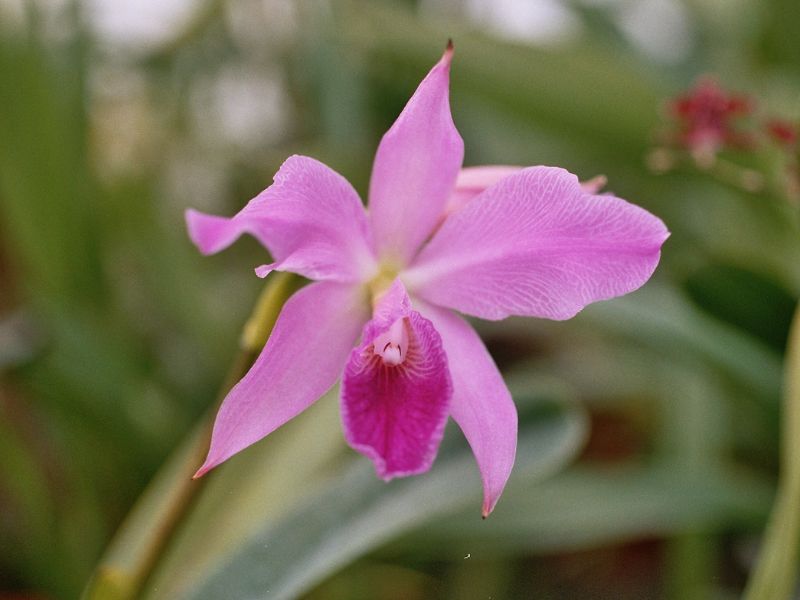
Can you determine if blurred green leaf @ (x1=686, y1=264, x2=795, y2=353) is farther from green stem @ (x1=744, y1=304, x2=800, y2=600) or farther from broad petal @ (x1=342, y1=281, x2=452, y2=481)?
broad petal @ (x1=342, y1=281, x2=452, y2=481)

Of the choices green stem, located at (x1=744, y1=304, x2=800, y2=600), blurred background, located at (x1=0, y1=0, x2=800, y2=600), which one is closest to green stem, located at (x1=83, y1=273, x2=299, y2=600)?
blurred background, located at (x1=0, y1=0, x2=800, y2=600)

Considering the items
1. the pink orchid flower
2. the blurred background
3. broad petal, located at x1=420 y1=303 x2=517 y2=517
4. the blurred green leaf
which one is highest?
the pink orchid flower

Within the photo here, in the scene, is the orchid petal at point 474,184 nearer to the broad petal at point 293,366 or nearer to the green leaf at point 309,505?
the broad petal at point 293,366

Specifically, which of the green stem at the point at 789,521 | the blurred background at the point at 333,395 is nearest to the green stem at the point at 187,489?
the blurred background at the point at 333,395

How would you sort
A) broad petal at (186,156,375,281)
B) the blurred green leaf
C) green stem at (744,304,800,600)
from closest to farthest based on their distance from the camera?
broad petal at (186,156,375,281) < green stem at (744,304,800,600) < the blurred green leaf

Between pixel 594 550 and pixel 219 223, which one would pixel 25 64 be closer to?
pixel 219 223

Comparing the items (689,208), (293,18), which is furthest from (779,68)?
(293,18)
